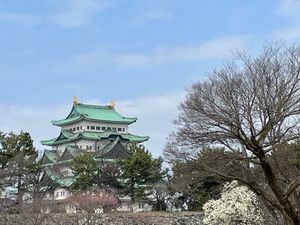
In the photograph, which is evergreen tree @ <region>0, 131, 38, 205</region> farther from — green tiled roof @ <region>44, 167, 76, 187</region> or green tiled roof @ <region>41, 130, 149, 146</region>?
green tiled roof @ <region>41, 130, 149, 146</region>

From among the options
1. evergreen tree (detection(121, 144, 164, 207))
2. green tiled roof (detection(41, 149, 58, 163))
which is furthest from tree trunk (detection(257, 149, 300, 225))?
green tiled roof (detection(41, 149, 58, 163))

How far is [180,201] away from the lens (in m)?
43.7

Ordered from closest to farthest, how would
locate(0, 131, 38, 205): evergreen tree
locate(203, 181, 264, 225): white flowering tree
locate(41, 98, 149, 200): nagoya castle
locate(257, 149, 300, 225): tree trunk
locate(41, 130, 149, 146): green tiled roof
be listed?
locate(257, 149, 300, 225): tree trunk
locate(203, 181, 264, 225): white flowering tree
locate(0, 131, 38, 205): evergreen tree
locate(41, 98, 149, 200): nagoya castle
locate(41, 130, 149, 146): green tiled roof

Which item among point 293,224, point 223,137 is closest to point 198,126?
point 223,137

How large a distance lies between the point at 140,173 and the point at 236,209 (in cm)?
1540

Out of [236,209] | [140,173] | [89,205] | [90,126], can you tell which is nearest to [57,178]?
Result: [140,173]

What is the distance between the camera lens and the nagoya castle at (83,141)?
47.0 metres

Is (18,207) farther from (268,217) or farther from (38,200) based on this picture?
(268,217)

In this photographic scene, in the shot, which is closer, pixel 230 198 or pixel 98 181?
pixel 230 198

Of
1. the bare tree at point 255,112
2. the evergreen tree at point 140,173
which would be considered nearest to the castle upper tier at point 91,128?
the evergreen tree at point 140,173

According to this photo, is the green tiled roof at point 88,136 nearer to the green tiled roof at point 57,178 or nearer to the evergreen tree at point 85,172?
the green tiled roof at point 57,178

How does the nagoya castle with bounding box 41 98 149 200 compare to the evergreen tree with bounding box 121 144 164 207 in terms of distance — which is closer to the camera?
the evergreen tree with bounding box 121 144 164 207

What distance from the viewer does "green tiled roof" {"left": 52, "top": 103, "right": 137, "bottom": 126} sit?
57.4 m

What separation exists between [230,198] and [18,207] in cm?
1073
